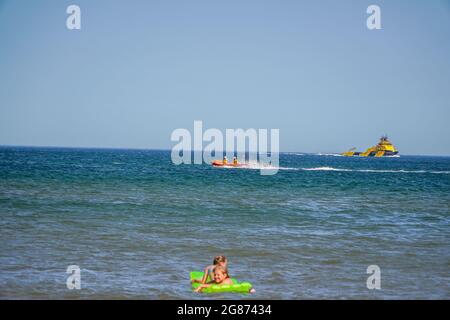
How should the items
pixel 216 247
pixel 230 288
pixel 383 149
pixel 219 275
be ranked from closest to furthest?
pixel 230 288, pixel 219 275, pixel 216 247, pixel 383 149

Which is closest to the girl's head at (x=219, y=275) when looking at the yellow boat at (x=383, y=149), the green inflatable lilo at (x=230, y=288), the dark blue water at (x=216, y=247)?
the green inflatable lilo at (x=230, y=288)

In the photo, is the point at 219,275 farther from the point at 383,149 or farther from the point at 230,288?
the point at 383,149

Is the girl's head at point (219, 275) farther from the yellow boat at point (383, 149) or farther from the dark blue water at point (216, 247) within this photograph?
the yellow boat at point (383, 149)

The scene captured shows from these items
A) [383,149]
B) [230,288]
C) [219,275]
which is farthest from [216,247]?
[383,149]

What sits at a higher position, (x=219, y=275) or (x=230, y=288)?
(x=219, y=275)

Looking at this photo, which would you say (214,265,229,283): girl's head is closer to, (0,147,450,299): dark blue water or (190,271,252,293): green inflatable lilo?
(190,271,252,293): green inflatable lilo

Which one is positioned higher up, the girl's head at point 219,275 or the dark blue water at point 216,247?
the girl's head at point 219,275
